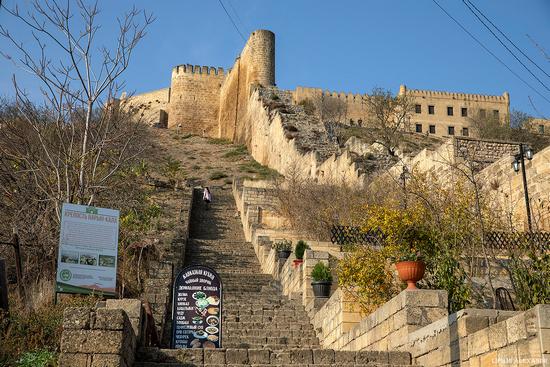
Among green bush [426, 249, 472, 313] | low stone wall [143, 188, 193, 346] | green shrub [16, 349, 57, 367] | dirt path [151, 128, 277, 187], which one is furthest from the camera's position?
dirt path [151, 128, 277, 187]

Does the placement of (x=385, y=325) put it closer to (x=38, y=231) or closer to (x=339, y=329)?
(x=339, y=329)

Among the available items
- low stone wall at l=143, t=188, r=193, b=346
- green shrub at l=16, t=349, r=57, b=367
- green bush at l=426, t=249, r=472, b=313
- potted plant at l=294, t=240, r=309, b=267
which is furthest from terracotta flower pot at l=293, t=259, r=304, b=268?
green shrub at l=16, t=349, r=57, b=367

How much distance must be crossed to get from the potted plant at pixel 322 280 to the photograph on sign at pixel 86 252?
4.54m

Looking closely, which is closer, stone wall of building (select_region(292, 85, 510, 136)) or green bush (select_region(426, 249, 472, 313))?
green bush (select_region(426, 249, 472, 313))

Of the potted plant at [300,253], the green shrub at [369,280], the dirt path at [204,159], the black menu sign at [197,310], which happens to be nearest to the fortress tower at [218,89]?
the dirt path at [204,159]

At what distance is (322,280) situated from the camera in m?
13.4

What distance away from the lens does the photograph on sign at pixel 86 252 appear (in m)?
9.80

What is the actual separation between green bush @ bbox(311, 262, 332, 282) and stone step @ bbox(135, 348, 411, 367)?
176 inches

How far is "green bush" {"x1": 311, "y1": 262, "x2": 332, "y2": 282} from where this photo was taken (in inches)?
525

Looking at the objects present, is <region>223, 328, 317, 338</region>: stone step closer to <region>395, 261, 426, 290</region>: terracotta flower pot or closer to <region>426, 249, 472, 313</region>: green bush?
<region>426, 249, 472, 313</region>: green bush

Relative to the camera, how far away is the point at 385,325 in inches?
364

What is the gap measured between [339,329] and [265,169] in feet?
103

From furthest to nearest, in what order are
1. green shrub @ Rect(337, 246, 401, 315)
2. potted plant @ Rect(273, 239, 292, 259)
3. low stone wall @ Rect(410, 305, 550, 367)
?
potted plant @ Rect(273, 239, 292, 259), green shrub @ Rect(337, 246, 401, 315), low stone wall @ Rect(410, 305, 550, 367)

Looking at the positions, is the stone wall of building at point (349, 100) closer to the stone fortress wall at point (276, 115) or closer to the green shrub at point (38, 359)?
the stone fortress wall at point (276, 115)
